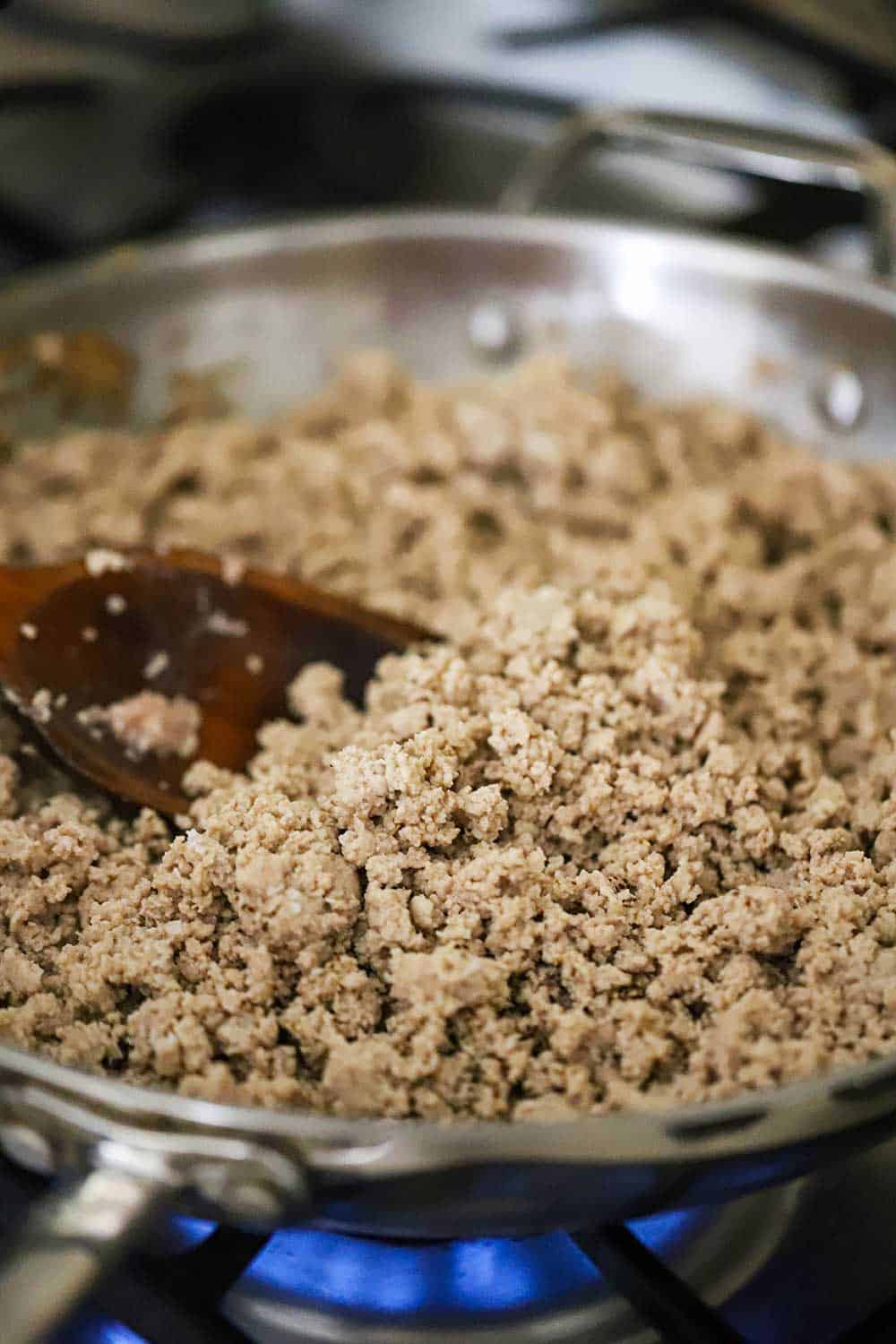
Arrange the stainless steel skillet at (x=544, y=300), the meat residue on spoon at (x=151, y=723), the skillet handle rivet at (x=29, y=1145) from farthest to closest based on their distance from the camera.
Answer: the stainless steel skillet at (x=544, y=300) < the meat residue on spoon at (x=151, y=723) < the skillet handle rivet at (x=29, y=1145)

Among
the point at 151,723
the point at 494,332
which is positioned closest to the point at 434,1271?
the point at 151,723

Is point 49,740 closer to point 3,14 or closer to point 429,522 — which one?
point 429,522

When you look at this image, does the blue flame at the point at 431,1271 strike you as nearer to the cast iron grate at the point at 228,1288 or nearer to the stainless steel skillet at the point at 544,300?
the cast iron grate at the point at 228,1288

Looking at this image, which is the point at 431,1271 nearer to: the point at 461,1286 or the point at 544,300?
the point at 461,1286

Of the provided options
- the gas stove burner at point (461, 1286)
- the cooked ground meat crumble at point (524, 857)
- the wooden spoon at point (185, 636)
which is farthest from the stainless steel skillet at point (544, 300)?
the gas stove burner at point (461, 1286)

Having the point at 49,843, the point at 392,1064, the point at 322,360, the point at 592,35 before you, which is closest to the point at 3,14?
the point at 322,360

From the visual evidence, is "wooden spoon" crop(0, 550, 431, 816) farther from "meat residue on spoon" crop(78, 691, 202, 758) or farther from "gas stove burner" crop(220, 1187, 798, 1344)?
"gas stove burner" crop(220, 1187, 798, 1344)

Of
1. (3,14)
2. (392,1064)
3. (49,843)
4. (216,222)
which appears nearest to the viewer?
(392,1064)
